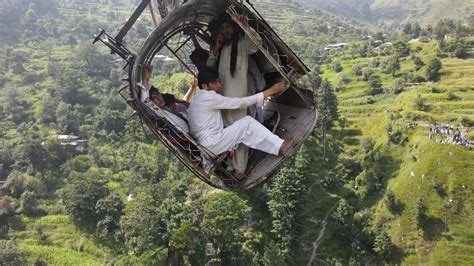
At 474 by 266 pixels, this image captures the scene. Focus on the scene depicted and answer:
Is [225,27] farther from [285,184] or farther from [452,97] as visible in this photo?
[452,97]

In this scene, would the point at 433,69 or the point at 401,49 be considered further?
the point at 401,49

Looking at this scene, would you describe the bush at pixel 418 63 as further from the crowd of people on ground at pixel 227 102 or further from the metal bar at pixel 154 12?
the metal bar at pixel 154 12

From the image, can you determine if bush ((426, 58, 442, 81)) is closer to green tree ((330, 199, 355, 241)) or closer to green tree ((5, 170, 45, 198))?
green tree ((330, 199, 355, 241))

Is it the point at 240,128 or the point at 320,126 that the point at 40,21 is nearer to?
the point at 320,126

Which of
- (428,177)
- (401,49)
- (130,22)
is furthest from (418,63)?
(130,22)

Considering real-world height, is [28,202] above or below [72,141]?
above

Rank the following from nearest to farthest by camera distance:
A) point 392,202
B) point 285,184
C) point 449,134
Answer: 1. point 285,184
2. point 392,202
3. point 449,134

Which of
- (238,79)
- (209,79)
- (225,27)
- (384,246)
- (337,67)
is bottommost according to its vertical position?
(337,67)

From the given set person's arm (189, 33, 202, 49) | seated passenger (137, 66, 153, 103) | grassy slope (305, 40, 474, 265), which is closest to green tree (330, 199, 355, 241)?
grassy slope (305, 40, 474, 265)
